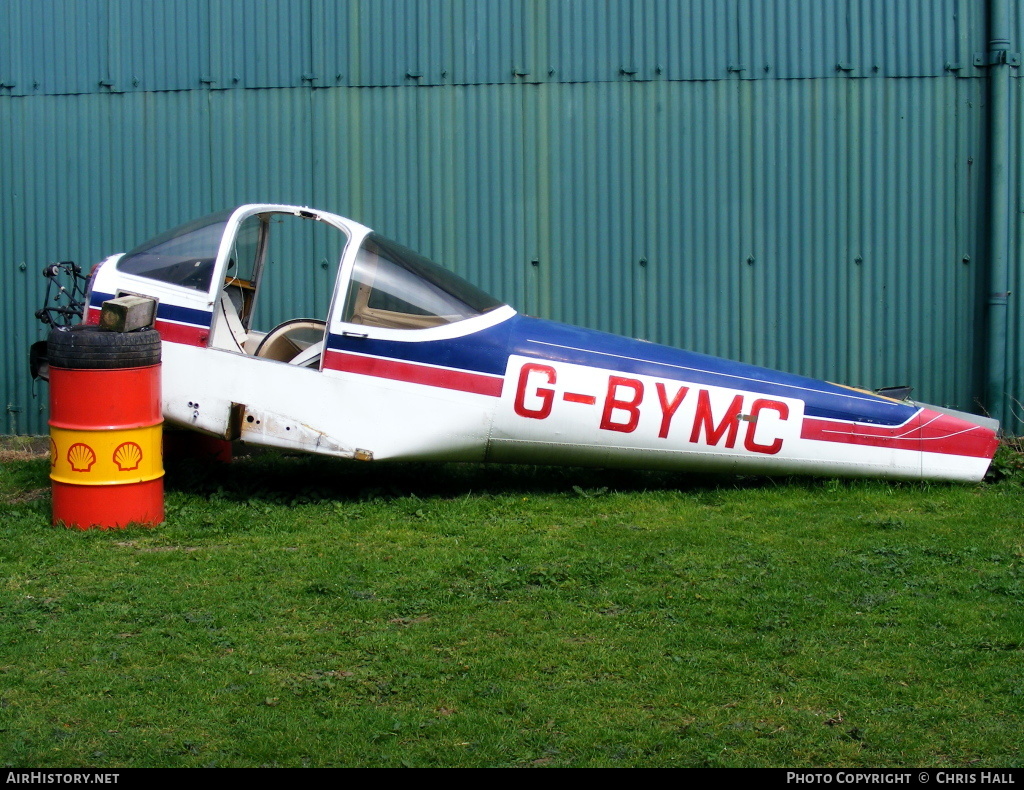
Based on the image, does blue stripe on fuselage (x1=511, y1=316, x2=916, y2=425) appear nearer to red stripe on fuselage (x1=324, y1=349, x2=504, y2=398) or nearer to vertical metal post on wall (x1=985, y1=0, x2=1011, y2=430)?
red stripe on fuselage (x1=324, y1=349, x2=504, y2=398)

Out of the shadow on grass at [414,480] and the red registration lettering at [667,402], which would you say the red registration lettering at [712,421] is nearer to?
the red registration lettering at [667,402]

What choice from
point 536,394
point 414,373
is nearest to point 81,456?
point 414,373

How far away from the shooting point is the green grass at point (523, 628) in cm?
390

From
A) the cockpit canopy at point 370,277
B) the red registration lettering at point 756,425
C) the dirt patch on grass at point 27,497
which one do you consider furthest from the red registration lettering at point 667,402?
the dirt patch on grass at point 27,497

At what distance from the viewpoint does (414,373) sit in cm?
704

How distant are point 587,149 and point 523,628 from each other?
5.49 metres

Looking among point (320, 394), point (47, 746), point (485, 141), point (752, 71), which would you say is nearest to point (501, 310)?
point (320, 394)

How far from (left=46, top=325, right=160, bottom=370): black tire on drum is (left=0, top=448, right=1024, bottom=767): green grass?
993 millimetres

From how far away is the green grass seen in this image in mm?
3900

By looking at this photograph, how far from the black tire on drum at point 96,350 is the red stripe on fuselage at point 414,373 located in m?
1.16

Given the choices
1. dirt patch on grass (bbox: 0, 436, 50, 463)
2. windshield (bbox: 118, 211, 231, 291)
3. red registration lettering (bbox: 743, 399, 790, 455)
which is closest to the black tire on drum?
windshield (bbox: 118, 211, 231, 291)

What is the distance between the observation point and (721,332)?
31.0 ft

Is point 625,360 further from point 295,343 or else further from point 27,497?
point 27,497

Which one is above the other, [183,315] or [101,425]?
[183,315]
